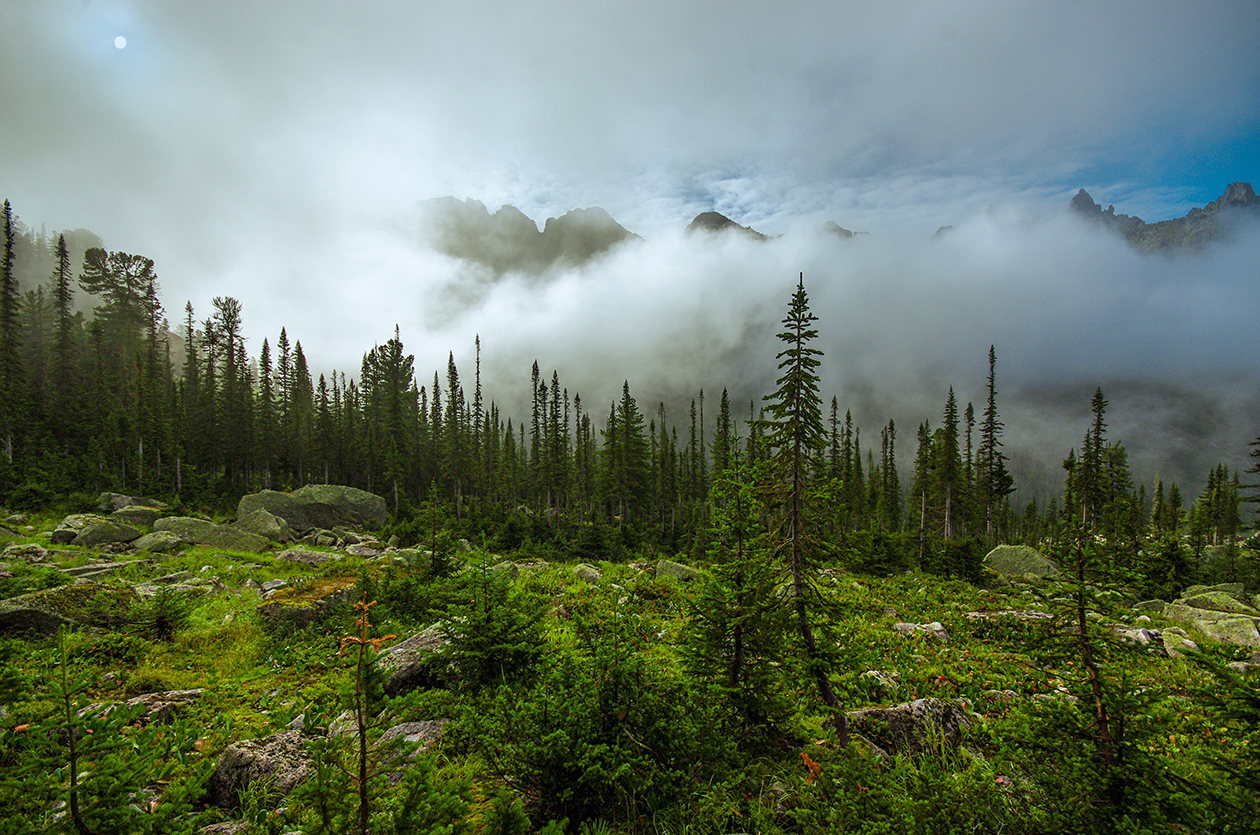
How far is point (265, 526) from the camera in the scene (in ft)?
92.4

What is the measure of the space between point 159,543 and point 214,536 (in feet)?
9.07

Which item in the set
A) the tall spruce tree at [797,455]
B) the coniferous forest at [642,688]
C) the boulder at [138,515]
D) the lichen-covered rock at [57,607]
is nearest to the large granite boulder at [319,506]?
the boulder at [138,515]

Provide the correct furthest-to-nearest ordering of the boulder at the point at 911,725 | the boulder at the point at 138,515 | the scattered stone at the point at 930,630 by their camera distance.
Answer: the boulder at the point at 138,515 < the scattered stone at the point at 930,630 < the boulder at the point at 911,725

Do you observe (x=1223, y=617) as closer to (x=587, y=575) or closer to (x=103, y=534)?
(x=587, y=575)

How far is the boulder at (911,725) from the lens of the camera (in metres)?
7.30

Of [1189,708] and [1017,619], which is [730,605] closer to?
[1189,708]

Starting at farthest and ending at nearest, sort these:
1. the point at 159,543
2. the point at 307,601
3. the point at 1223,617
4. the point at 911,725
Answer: the point at 159,543 → the point at 1223,617 → the point at 307,601 → the point at 911,725

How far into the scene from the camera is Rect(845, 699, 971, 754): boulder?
730 cm

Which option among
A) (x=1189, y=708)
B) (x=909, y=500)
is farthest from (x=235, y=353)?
(x=909, y=500)

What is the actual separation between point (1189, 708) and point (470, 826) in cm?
1482

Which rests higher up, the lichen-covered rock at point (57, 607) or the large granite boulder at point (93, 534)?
the lichen-covered rock at point (57, 607)

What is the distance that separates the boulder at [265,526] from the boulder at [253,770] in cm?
2743

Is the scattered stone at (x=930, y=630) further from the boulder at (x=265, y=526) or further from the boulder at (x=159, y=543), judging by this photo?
the boulder at (x=265, y=526)

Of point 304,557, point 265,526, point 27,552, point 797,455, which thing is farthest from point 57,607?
point 265,526
